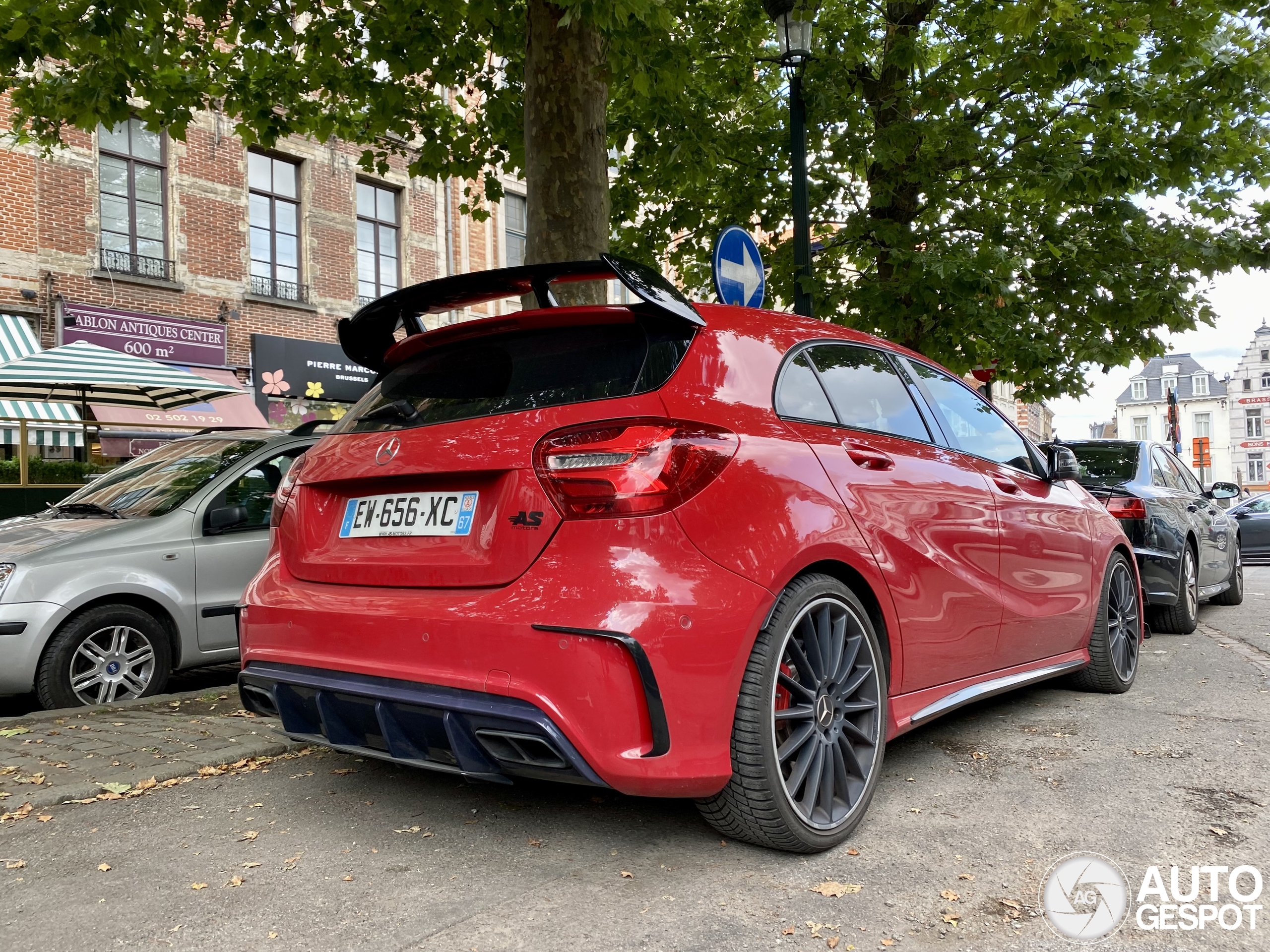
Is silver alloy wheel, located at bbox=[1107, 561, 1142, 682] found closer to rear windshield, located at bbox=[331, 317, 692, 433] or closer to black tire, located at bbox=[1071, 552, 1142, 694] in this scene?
black tire, located at bbox=[1071, 552, 1142, 694]

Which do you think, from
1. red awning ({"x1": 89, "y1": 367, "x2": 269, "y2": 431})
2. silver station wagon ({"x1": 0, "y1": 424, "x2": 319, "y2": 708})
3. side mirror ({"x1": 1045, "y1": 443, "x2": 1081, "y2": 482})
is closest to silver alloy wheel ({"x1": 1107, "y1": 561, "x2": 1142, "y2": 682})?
side mirror ({"x1": 1045, "y1": 443, "x2": 1081, "y2": 482})

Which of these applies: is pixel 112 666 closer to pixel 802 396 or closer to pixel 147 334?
pixel 802 396

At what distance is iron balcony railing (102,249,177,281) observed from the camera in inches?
638

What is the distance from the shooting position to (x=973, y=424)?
178 inches

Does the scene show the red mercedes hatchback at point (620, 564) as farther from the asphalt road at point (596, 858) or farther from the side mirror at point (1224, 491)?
the side mirror at point (1224, 491)

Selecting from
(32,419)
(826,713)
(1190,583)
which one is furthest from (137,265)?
(826,713)

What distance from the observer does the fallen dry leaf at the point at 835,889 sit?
275 centimetres

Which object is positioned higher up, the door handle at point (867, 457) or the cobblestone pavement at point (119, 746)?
the door handle at point (867, 457)

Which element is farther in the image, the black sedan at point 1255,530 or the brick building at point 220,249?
the black sedan at point 1255,530

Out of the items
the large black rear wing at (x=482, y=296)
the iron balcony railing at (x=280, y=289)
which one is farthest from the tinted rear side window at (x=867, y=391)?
the iron balcony railing at (x=280, y=289)

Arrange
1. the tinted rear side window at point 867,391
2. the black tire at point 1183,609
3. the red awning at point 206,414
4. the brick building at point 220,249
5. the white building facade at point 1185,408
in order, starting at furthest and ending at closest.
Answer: the white building facade at point 1185,408
the red awning at point 206,414
the brick building at point 220,249
the black tire at point 1183,609
the tinted rear side window at point 867,391

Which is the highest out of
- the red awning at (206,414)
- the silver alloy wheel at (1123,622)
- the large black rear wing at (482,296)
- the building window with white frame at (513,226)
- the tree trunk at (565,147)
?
the building window with white frame at (513,226)

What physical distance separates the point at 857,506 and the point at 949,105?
29.0ft

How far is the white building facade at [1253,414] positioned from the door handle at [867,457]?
117719 millimetres
